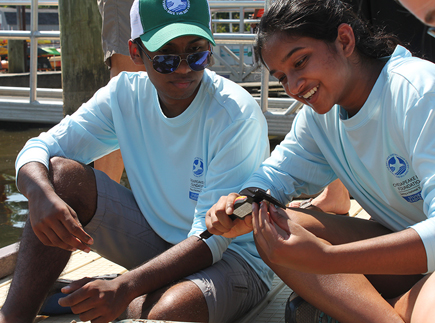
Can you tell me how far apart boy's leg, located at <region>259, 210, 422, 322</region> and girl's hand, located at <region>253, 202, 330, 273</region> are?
0.80 ft

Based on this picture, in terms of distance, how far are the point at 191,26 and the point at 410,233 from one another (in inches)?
49.9

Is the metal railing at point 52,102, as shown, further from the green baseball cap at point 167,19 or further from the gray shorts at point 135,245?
the gray shorts at point 135,245

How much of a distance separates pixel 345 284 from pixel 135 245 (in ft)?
3.21

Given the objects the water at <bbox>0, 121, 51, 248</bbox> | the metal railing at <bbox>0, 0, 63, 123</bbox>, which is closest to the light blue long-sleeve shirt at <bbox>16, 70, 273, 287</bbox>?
the water at <bbox>0, 121, 51, 248</bbox>

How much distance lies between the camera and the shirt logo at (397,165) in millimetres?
1650

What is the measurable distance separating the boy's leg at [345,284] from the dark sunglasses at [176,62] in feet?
2.49

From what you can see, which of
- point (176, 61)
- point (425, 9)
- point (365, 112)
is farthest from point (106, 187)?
point (425, 9)

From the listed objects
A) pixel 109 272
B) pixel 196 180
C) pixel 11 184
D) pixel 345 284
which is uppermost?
pixel 196 180

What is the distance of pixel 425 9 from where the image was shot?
0.88 m

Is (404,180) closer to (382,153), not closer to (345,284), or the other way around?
(382,153)

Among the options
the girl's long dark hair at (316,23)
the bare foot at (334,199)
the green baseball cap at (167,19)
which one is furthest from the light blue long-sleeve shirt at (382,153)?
the bare foot at (334,199)

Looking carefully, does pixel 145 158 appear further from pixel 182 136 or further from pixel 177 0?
pixel 177 0

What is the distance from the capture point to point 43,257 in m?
2.00

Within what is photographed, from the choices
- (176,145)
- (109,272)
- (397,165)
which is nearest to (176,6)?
(176,145)
